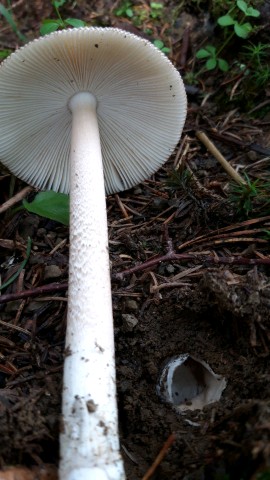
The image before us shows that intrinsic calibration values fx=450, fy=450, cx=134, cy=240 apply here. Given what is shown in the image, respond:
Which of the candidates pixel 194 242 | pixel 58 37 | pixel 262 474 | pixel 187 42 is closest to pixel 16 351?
pixel 194 242

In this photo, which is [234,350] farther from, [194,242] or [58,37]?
[58,37]

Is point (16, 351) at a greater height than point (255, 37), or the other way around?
point (255, 37)

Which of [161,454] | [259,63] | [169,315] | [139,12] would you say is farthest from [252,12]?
[161,454]

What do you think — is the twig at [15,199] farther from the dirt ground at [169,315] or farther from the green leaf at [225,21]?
the green leaf at [225,21]

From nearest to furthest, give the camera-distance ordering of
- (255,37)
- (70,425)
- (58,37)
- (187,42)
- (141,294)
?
(70,425) < (58,37) < (141,294) < (255,37) < (187,42)

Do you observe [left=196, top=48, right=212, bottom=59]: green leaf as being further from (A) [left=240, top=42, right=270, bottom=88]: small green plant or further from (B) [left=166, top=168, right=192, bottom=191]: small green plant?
(B) [left=166, top=168, right=192, bottom=191]: small green plant

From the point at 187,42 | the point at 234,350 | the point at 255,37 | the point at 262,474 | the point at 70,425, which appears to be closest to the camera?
the point at 262,474

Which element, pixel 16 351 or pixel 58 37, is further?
pixel 16 351
